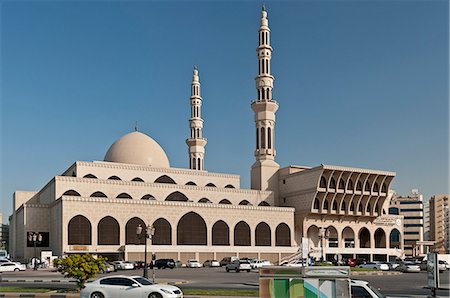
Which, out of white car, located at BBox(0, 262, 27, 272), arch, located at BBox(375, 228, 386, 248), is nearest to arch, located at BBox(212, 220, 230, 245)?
arch, located at BBox(375, 228, 386, 248)

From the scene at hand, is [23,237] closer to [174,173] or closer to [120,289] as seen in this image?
[174,173]

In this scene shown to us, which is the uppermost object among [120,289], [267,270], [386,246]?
[267,270]

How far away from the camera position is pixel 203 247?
70500mm

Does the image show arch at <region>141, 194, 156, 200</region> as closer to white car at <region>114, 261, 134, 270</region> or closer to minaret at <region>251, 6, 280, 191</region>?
minaret at <region>251, 6, 280, 191</region>

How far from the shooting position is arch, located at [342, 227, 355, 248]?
82188mm

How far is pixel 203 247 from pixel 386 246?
103 feet

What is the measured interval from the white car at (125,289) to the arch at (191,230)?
163 ft

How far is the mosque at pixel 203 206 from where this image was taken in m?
66.0

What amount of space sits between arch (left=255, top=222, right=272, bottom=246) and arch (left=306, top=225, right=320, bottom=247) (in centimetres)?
670

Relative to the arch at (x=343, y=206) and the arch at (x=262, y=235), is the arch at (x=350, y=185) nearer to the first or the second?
the arch at (x=343, y=206)

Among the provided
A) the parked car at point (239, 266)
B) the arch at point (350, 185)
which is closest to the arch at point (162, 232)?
the parked car at point (239, 266)

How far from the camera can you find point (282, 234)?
77.6 m

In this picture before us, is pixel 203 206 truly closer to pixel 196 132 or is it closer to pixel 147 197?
pixel 147 197

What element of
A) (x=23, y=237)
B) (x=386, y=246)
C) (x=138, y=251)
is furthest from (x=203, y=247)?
(x=386, y=246)
